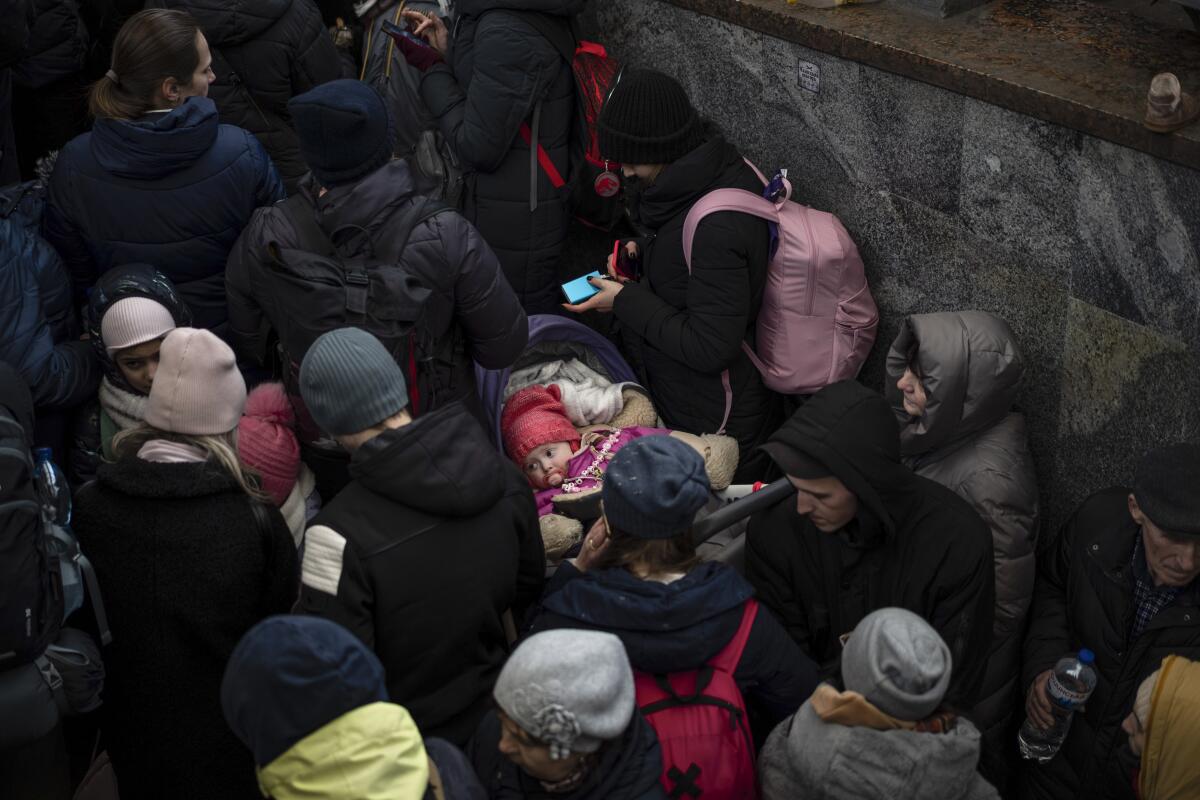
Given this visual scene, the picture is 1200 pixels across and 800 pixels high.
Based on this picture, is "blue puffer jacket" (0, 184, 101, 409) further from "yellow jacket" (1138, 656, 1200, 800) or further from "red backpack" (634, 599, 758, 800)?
"yellow jacket" (1138, 656, 1200, 800)

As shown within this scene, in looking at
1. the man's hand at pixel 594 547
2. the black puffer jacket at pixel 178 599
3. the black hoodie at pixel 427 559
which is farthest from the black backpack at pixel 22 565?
the man's hand at pixel 594 547

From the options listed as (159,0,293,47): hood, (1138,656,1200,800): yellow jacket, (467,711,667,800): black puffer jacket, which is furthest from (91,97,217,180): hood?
(1138,656,1200,800): yellow jacket

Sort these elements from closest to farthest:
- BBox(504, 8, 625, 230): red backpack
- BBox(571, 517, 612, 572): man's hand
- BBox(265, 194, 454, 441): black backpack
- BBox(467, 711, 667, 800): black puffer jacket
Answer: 1. BBox(467, 711, 667, 800): black puffer jacket
2. BBox(571, 517, 612, 572): man's hand
3. BBox(265, 194, 454, 441): black backpack
4. BBox(504, 8, 625, 230): red backpack

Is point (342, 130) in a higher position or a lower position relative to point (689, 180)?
higher

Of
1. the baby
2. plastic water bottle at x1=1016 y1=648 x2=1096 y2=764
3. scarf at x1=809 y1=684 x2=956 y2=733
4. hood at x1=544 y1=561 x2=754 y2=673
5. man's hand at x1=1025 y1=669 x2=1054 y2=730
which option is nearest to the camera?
scarf at x1=809 y1=684 x2=956 y2=733

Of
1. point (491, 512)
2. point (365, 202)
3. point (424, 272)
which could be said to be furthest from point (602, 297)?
point (491, 512)

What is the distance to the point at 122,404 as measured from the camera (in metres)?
4.11

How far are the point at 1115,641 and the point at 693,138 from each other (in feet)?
7.36

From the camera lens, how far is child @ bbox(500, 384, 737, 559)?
4418mm

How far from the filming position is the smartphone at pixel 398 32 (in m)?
5.41

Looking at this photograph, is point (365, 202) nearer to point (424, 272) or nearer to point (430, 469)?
point (424, 272)

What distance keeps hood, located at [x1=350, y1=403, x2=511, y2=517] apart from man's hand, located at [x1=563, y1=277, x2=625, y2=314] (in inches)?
72.4

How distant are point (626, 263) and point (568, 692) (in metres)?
2.82

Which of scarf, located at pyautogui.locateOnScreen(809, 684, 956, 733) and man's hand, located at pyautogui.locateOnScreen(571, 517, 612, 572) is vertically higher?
scarf, located at pyautogui.locateOnScreen(809, 684, 956, 733)
